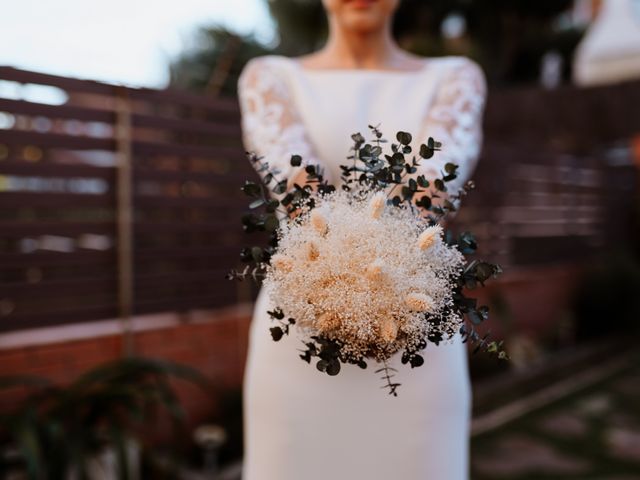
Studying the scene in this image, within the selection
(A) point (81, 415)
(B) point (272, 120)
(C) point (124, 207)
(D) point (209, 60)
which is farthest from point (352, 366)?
(D) point (209, 60)

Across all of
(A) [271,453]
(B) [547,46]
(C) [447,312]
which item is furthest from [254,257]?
(B) [547,46]

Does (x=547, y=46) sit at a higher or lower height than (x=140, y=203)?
higher

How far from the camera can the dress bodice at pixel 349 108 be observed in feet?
4.36

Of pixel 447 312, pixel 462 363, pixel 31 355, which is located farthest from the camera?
pixel 31 355

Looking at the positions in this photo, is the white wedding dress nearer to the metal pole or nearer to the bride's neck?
the bride's neck

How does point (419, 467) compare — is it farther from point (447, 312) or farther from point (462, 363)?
point (447, 312)

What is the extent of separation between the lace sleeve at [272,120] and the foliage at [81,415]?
4.47 feet

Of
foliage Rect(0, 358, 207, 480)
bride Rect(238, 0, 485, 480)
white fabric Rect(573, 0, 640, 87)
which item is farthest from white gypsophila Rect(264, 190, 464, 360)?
white fabric Rect(573, 0, 640, 87)

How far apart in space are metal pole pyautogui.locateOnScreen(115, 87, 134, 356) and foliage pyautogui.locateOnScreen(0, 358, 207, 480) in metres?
0.48

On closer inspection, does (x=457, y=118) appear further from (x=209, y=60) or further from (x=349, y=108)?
(x=209, y=60)

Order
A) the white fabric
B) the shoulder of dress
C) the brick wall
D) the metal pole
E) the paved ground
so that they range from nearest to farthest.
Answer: the shoulder of dress < the brick wall < the metal pole < the paved ground < the white fabric

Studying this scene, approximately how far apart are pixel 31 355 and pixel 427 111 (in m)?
2.13

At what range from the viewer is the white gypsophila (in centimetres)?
92

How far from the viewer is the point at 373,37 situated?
1.51m
